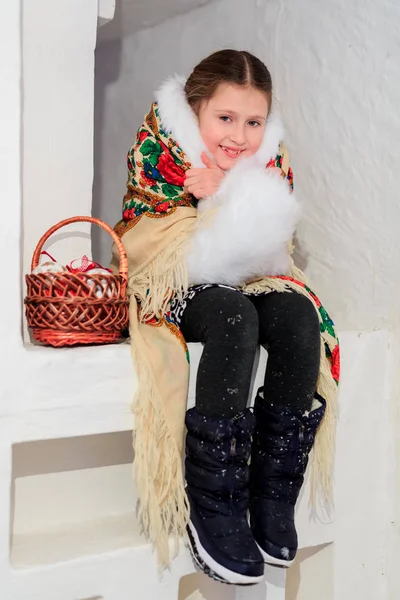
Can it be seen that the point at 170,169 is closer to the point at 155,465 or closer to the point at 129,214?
the point at 129,214

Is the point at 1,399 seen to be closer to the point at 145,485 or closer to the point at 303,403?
the point at 145,485

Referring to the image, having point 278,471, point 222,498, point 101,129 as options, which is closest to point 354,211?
point 278,471

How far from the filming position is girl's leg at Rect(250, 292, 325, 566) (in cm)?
132

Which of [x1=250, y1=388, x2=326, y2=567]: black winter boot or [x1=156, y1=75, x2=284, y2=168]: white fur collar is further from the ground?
[x1=156, y1=75, x2=284, y2=168]: white fur collar

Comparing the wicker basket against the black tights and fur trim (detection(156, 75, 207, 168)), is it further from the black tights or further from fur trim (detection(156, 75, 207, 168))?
fur trim (detection(156, 75, 207, 168))

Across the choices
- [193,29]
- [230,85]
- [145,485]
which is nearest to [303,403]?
[145,485]

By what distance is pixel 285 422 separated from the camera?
1.32 meters

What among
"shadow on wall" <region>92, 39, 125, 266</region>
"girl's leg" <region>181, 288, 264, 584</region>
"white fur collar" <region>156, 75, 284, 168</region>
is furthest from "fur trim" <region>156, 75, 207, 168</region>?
"shadow on wall" <region>92, 39, 125, 266</region>

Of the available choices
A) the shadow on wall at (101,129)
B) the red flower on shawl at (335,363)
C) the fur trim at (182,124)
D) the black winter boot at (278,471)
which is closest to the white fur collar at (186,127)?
the fur trim at (182,124)

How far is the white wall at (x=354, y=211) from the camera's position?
5.31 feet

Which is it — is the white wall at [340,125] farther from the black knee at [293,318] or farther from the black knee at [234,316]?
the black knee at [234,316]

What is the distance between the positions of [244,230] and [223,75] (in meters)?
0.41

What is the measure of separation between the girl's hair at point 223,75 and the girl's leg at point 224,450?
0.51 metres

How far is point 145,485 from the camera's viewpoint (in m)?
1.27
